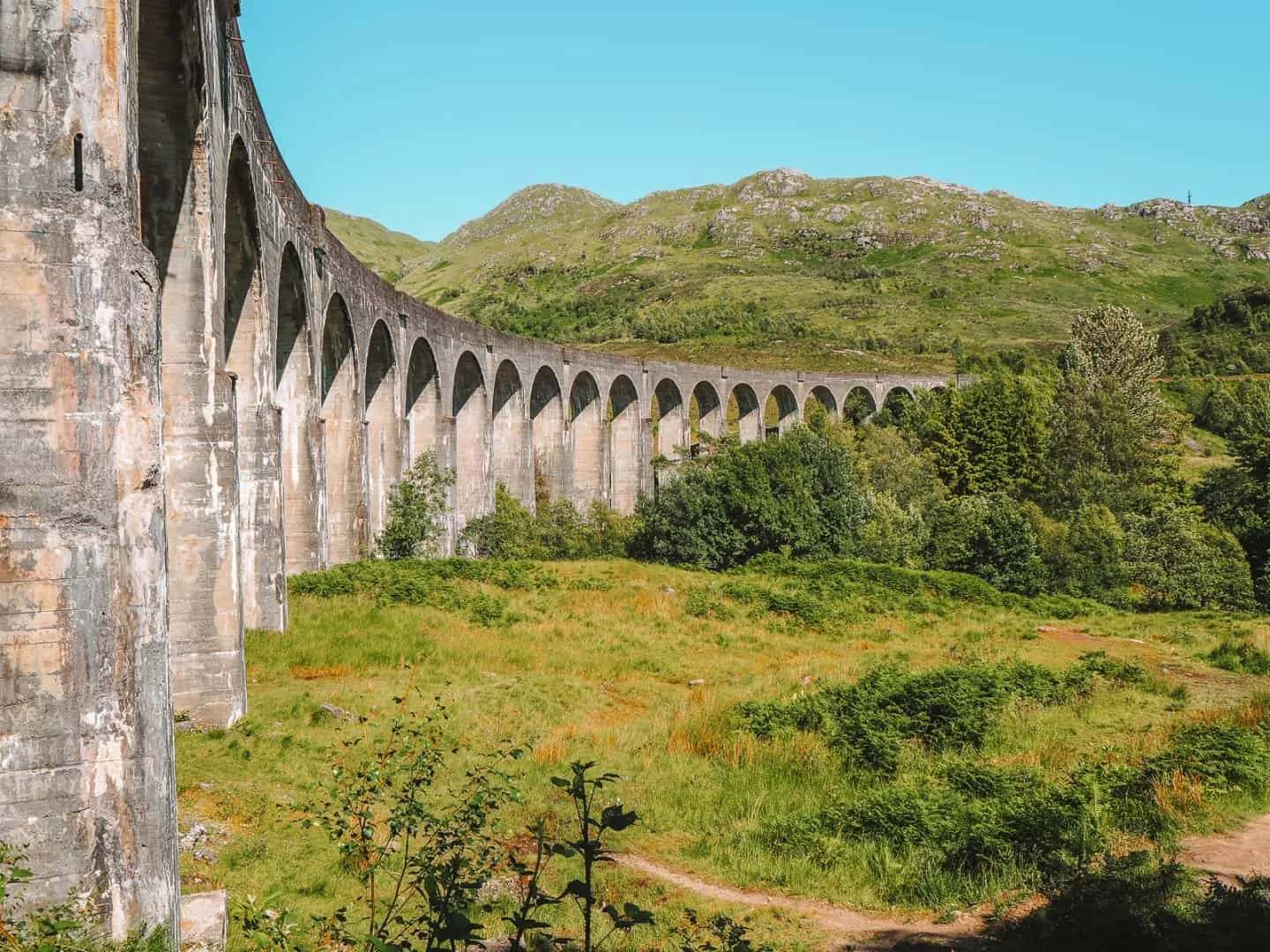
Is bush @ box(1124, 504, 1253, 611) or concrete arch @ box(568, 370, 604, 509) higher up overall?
concrete arch @ box(568, 370, 604, 509)

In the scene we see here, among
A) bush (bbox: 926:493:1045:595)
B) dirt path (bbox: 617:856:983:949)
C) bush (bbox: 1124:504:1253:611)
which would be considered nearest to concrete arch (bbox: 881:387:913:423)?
bush (bbox: 926:493:1045:595)

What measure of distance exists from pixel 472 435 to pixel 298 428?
13.4 m

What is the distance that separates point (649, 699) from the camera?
1423 cm

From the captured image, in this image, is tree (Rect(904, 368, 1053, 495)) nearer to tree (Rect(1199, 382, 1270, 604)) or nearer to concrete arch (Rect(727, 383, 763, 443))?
tree (Rect(1199, 382, 1270, 604))

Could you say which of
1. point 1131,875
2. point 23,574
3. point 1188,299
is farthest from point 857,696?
point 1188,299

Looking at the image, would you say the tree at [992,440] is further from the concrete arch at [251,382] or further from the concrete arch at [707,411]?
the concrete arch at [251,382]

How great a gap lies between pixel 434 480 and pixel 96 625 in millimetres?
19019

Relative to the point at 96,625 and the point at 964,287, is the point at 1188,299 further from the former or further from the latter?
the point at 96,625

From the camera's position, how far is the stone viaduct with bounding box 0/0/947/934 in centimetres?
515

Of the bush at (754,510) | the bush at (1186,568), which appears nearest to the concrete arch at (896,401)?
the bush at (754,510)

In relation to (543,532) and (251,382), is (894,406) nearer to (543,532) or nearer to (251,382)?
(543,532)

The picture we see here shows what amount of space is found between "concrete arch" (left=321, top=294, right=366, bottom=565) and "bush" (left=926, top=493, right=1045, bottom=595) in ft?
53.1

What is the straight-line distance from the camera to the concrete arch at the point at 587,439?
130 feet

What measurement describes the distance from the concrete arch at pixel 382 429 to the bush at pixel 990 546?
15209 mm
